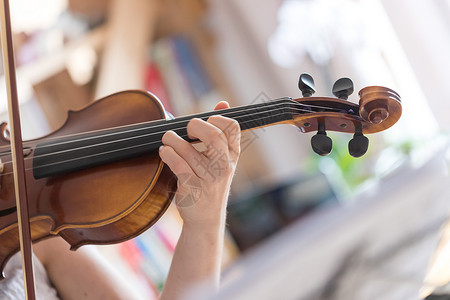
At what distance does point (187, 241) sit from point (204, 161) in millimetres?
131

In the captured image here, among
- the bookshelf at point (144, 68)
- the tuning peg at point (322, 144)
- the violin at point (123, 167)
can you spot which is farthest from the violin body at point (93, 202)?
the bookshelf at point (144, 68)

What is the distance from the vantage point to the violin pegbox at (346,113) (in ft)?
1.93

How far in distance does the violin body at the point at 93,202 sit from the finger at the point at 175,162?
1.0 inches

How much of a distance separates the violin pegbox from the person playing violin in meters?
0.11

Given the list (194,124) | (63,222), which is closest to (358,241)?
(194,124)

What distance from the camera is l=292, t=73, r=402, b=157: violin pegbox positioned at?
0.59m

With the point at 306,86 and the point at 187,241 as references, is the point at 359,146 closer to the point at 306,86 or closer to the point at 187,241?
the point at 306,86

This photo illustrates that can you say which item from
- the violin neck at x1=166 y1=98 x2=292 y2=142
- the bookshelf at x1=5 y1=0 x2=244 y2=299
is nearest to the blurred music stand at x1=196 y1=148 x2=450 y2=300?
the violin neck at x1=166 y1=98 x2=292 y2=142

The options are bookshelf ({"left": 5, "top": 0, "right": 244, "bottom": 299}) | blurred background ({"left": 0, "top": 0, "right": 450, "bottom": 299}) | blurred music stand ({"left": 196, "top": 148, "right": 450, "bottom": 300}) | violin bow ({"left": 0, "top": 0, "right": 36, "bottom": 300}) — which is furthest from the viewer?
bookshelf ({"left": 5, "top": 0, "right": 244, "bottom": 299})

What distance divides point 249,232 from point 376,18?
67cm

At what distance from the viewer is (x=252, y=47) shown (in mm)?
1639

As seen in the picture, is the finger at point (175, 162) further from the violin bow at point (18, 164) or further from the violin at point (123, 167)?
the violin bow at point (18, 164)

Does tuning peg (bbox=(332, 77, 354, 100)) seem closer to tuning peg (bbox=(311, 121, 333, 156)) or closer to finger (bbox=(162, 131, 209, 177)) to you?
tuning peg (bbox=(311, 121, 333, 156))

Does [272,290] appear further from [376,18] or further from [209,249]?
[376,18]
